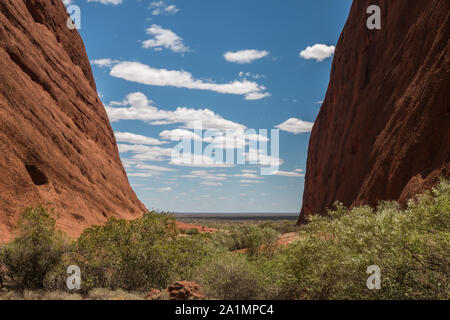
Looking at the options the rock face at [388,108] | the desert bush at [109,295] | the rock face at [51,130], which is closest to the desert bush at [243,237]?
the rock face at [388,108]

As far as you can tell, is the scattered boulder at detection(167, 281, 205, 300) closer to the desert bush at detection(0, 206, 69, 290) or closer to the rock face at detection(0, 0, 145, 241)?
the desert bush at detection(0, 206, 69, 290)

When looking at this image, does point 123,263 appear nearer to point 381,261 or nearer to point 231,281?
point 231,281

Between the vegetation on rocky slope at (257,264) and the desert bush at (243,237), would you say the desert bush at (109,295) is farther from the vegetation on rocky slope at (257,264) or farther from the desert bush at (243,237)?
the desert bush at (243,237)

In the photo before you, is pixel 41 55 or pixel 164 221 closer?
pixel 164 221

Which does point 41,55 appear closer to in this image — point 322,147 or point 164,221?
point 164,221

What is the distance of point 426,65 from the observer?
Result: 16438 mm

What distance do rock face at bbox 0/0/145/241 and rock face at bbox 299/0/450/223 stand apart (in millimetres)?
16307

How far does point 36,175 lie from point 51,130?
4331 millimetres

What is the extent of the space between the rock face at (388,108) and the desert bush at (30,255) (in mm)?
13445

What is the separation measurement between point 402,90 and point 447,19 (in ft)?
14.8

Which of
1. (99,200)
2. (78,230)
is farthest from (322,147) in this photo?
(78,230)

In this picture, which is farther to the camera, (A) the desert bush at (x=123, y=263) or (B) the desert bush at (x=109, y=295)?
(A) the desert bush at (x=123, y=263)

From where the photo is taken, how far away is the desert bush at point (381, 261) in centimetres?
584

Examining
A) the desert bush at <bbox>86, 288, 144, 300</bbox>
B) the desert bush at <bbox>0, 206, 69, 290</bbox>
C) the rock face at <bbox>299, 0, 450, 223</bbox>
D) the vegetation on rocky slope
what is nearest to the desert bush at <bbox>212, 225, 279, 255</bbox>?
the rock face at <bbox>299, 0, 450, 223</bbox>
